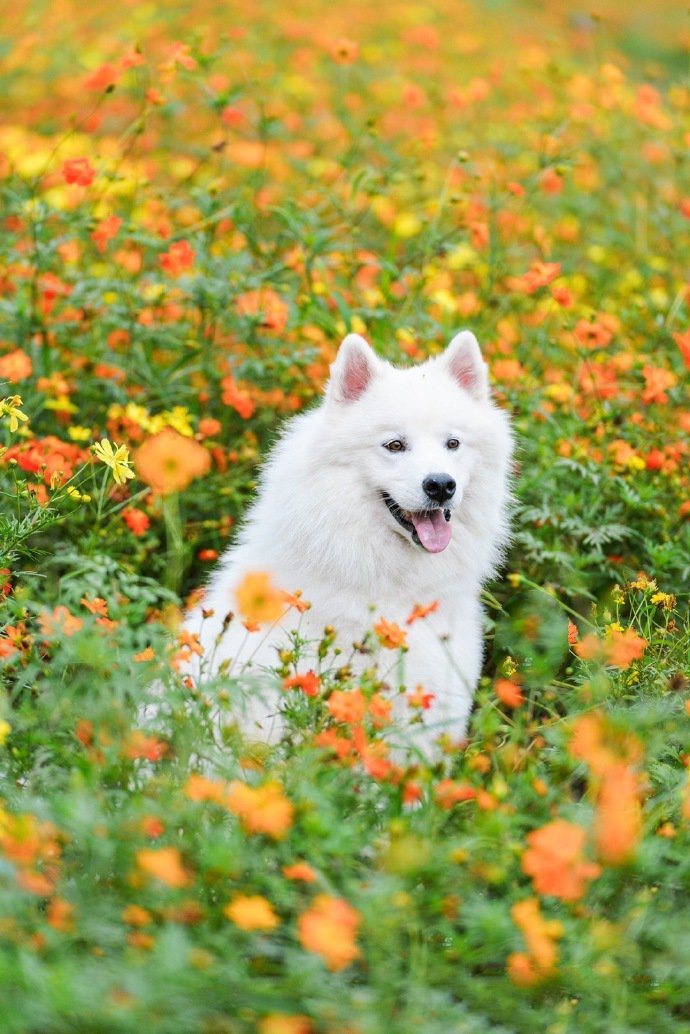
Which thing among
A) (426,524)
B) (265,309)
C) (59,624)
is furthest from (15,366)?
(59,624)

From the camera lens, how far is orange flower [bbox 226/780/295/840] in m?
2.02

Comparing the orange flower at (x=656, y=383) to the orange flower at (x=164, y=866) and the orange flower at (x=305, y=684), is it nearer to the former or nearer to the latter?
the orange flower at (x=305, y=684)

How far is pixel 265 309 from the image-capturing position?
4516mm

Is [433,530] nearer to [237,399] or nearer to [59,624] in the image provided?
[237,399]

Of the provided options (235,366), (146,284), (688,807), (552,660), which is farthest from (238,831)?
(146,284)

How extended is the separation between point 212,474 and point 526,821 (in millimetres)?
2741

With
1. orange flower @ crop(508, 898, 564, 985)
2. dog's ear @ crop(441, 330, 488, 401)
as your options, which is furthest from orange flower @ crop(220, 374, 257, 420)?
orange flower @ crop(508, 898, 564, 985)

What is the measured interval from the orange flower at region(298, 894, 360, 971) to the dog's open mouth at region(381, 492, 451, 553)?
166 centimetres

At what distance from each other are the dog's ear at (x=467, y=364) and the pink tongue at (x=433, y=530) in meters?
0.45

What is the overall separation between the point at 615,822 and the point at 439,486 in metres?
1.56

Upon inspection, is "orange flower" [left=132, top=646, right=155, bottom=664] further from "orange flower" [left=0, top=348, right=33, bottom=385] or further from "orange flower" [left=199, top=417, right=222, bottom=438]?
"orange flower" [left=199, top=417, right=222, bottom=438]

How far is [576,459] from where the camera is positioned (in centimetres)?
425

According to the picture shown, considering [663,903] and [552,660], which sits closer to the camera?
[663,903]

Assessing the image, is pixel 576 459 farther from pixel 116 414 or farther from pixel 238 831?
pixel 238 831
